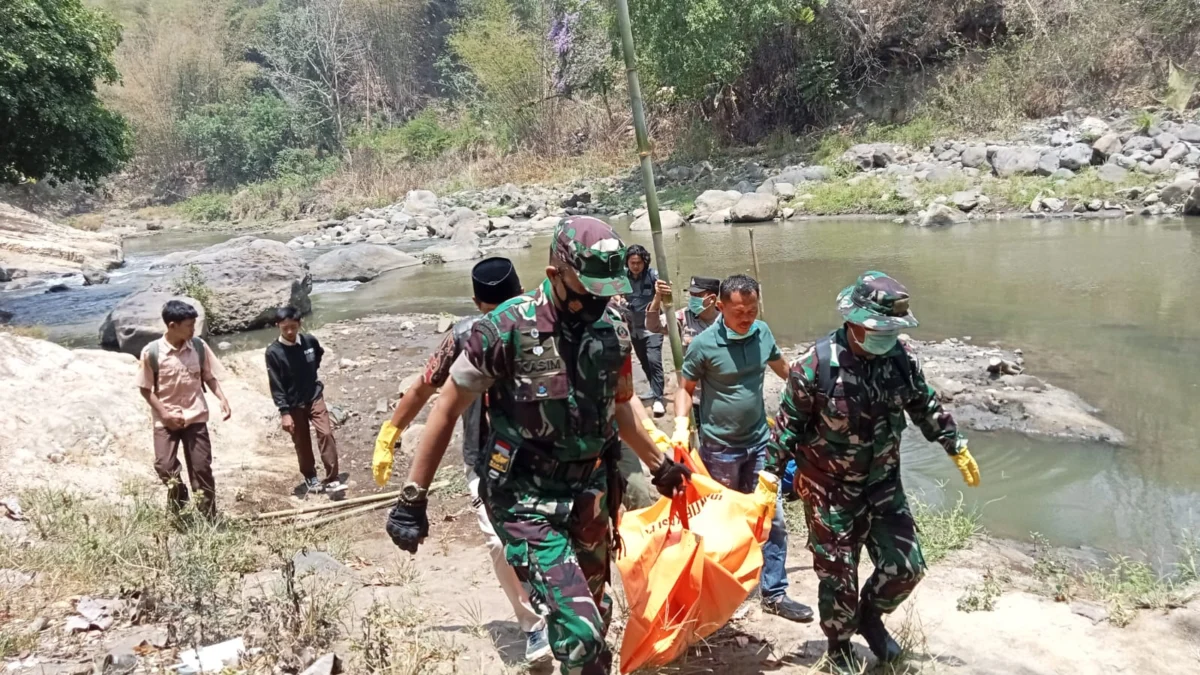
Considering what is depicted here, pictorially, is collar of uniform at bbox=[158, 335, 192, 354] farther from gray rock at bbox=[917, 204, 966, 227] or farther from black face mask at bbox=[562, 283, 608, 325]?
gray rock at bbox=[917, 204, 966, 227]

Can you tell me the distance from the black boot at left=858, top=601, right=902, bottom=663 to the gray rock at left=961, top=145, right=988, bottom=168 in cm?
1729

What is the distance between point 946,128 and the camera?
2172 cm

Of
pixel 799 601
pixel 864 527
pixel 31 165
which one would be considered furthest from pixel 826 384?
A: pixel 31 165

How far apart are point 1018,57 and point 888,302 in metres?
22.6

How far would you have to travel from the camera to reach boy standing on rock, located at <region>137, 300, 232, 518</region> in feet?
16.3

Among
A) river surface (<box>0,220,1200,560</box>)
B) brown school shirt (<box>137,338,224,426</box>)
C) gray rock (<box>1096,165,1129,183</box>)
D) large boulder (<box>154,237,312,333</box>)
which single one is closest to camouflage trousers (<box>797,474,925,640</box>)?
river surface (<box>0,220,1200,560</box>)

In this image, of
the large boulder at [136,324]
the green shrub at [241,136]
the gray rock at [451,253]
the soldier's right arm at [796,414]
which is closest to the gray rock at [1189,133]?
the gray rock at [451,253]

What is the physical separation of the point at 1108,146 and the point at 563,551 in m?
17.9

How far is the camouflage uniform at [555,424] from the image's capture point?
248 centimetres

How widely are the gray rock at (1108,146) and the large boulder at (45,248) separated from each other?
72.7 feet

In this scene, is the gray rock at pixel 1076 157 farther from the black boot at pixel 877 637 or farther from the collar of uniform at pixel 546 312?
the collar of uniform at pixel 546 312

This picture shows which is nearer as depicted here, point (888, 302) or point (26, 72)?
point (888, 302)

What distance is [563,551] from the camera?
2566 millimetres

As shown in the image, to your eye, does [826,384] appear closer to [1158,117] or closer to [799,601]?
[799,601]
